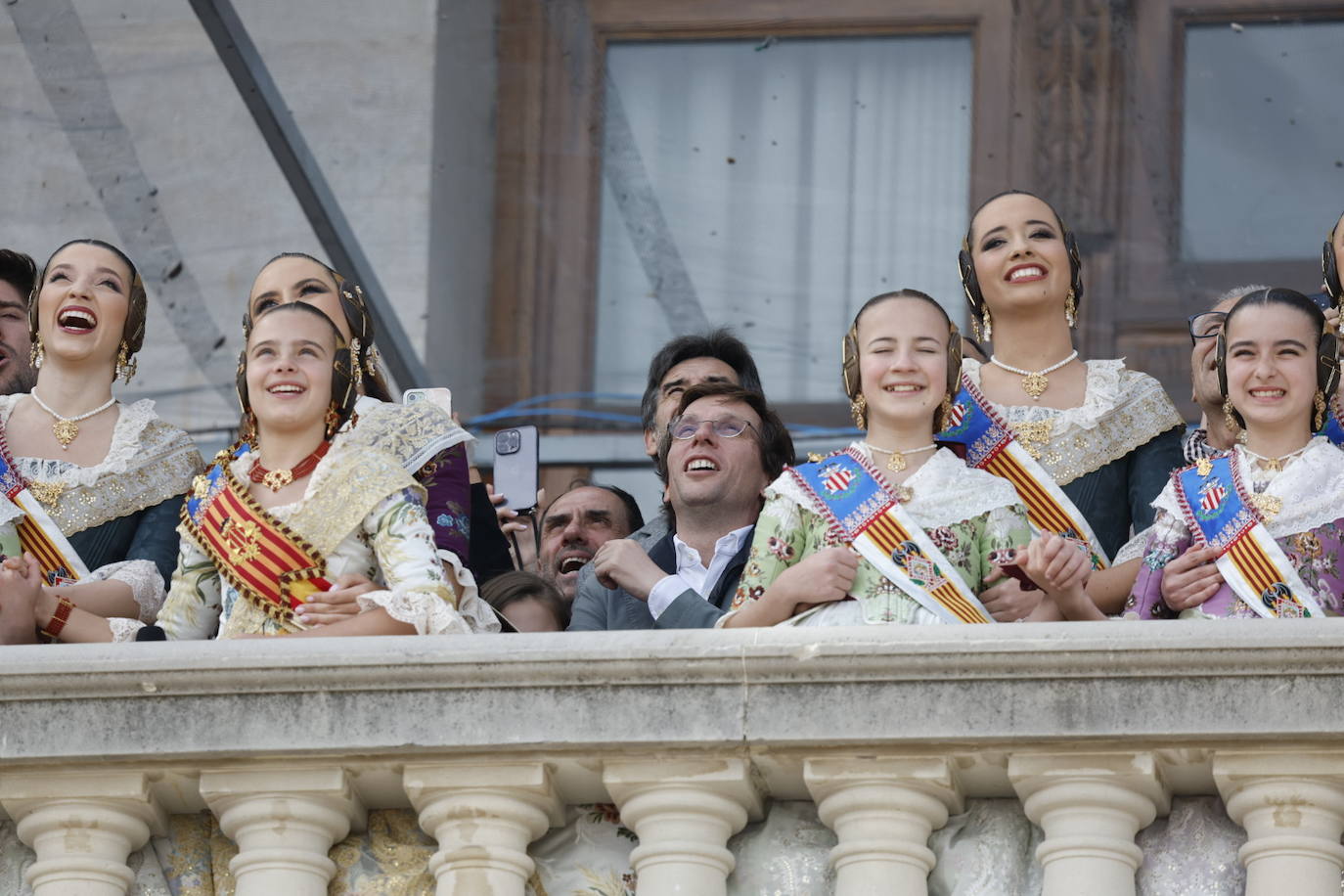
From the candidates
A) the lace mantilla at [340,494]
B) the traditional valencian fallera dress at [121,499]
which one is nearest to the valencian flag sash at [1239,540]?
the lace mantilla at [340,494]

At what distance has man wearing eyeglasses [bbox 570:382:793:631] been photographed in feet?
20.8

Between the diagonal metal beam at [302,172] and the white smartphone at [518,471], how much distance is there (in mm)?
2097

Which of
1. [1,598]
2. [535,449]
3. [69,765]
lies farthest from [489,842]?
[535,449]

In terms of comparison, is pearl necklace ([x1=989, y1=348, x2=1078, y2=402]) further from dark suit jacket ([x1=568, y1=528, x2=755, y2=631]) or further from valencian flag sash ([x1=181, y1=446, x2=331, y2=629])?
valencian flag sash ([x1=181, y1=446, x2=331, y2=629])

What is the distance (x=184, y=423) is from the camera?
10000mm

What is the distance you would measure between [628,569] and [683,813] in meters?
1.10

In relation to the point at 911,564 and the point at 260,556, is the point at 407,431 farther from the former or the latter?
the point at 911,564

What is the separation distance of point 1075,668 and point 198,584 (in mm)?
1850

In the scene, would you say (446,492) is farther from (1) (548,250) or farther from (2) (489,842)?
(1) (548,250)

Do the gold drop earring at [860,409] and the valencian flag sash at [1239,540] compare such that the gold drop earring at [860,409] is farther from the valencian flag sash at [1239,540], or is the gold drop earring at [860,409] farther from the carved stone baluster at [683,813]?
the carved stone baluster at [683,813]

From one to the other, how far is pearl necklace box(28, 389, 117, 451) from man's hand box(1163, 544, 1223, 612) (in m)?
2.37

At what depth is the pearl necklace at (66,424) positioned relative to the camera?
255 inches

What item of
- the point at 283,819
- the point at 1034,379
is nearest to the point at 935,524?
the point at 1034,379

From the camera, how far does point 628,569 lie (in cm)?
620
